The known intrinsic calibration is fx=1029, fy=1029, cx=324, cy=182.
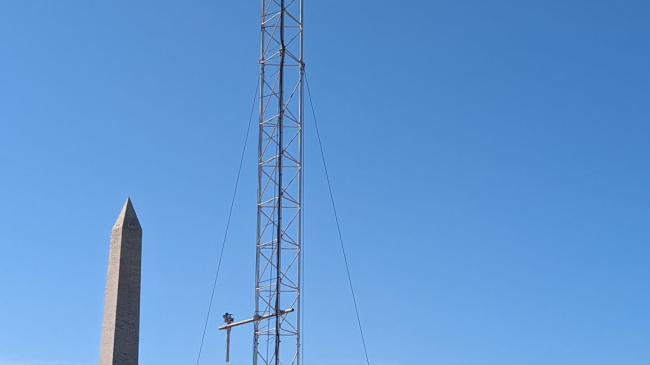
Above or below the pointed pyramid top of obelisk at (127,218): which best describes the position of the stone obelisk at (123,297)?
below

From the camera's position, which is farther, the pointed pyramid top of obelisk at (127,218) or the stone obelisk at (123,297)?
the pointed pyramid top of obelisk at (127,218)

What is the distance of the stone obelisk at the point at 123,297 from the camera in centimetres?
4738

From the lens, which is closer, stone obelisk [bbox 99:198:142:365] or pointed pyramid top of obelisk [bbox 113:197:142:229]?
stone obelisk [bbox 99:198:142:365]

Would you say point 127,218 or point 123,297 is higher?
point 127,218

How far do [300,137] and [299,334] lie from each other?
36.5ft

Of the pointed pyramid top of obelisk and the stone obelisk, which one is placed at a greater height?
the pointed pyramid top of obelisk

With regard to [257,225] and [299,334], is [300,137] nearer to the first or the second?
[257,225]

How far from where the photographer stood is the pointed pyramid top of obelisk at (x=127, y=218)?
4969 cm

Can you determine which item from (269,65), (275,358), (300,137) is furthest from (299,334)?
(269,65)

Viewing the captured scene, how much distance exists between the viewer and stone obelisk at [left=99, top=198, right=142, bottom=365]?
4738 cm

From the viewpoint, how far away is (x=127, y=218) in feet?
164

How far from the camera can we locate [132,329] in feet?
158

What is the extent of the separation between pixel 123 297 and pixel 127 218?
4.05 metres

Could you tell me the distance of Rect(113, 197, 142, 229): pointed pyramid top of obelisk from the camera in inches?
1956
